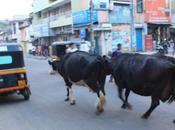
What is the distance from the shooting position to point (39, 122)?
8.12 meters

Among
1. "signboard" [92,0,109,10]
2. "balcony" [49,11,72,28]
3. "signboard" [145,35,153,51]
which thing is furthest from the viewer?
"balcony" [49,11,72,28]

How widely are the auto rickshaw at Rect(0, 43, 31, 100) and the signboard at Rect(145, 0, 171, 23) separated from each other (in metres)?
29.9

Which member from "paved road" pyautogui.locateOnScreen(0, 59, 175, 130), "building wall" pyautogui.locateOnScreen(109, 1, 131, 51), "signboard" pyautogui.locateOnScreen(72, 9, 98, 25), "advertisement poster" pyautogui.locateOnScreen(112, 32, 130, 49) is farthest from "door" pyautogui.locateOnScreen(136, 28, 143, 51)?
"paved road" pyautogui.locateOnScreen(0, 59, 175, 130)

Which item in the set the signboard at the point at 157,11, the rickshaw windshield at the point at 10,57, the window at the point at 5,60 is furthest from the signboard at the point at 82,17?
the window at the point at 5,60

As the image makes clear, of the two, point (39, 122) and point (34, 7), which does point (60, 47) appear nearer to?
point (39, 122)

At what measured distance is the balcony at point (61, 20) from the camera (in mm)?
41487

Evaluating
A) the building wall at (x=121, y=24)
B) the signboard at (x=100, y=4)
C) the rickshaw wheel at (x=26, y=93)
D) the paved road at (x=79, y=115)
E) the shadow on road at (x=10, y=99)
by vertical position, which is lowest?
the shadow on road at (x=10, y=99)

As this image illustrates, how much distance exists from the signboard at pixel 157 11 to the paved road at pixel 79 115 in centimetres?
2941

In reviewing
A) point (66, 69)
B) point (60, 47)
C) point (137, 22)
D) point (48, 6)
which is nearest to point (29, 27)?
point (48, 6)

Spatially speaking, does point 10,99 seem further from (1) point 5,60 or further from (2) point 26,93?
(1) point 5,60

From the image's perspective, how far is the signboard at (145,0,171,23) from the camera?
39688mm

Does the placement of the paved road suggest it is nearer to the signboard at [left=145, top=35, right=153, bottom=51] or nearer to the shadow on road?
the shadow on road

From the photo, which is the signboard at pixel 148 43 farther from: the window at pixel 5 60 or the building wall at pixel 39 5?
the window at pixel 5 60

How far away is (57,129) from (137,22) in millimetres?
32289
